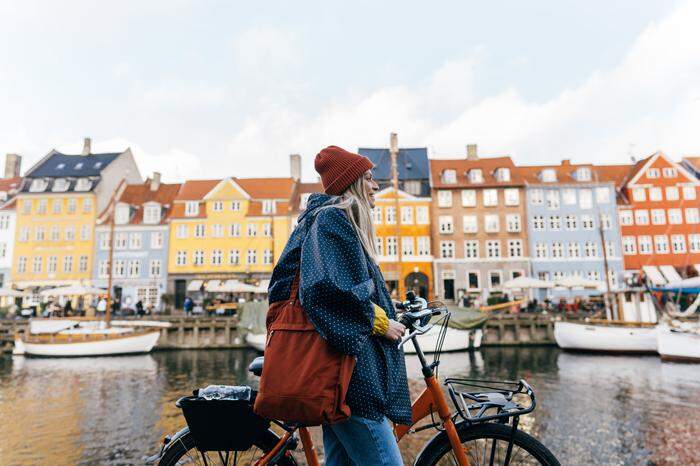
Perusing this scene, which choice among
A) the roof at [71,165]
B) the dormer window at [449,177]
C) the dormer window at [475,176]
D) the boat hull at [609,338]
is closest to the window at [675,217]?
the dormer window at [475,176]

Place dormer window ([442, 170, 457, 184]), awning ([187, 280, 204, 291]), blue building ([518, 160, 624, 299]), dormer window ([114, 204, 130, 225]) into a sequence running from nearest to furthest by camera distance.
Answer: awning ([187, 280, 204, 291]) < blue building ([518, 160, 624, 299]) < dormer window ([442, 170, 457, 184]) < dormer window ([114, 204, 130, 225])

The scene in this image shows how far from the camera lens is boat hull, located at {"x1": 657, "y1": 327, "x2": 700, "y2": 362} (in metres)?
19.2

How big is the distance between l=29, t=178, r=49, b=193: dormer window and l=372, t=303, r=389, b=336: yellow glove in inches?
1905

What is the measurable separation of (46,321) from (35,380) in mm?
13192

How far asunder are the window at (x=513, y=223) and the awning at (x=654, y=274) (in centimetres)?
995

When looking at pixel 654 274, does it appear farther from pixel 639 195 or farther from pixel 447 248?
pixel 447 248

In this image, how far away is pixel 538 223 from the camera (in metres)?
39.9

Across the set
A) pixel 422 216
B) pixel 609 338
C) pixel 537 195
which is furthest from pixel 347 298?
pixel 537 195

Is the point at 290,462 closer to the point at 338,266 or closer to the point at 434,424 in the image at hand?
the point at 434,424

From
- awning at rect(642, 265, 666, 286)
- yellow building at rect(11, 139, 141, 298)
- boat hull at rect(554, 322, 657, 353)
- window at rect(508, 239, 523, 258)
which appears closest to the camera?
boat hull at rect(554, 322, 657, 353)

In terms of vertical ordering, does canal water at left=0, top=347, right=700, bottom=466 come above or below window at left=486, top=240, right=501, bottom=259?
below

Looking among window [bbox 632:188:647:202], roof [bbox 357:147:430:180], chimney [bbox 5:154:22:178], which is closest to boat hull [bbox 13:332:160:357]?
roof [bbox 357:147:430:180]

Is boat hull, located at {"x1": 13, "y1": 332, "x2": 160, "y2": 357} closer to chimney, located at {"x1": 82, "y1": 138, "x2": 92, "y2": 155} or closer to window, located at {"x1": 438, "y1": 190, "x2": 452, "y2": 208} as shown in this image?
window, located at {"x1": 438, "y1": 190, "x2": 452, "y2": 208}

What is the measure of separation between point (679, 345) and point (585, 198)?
896 inches
